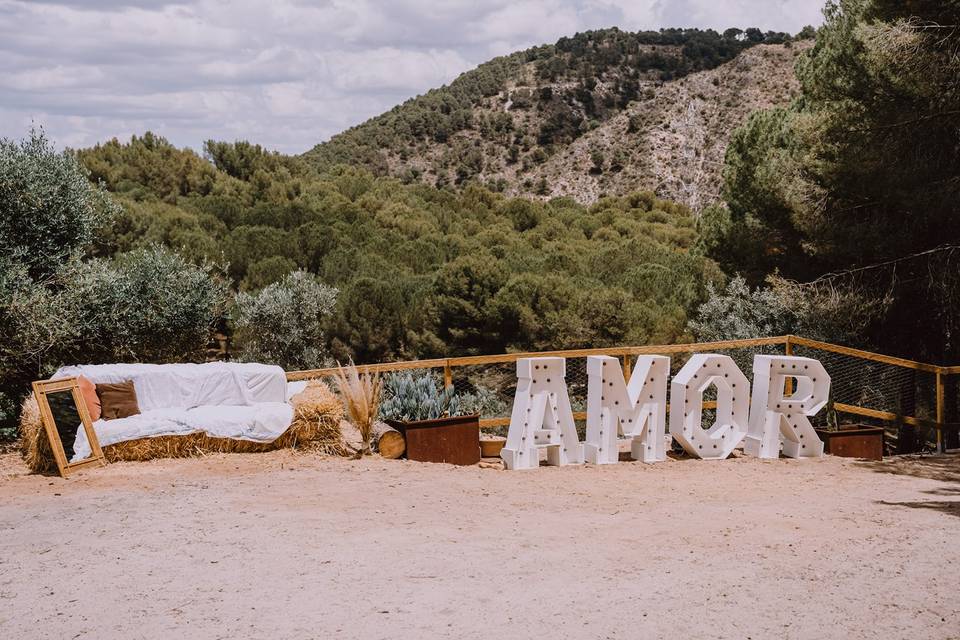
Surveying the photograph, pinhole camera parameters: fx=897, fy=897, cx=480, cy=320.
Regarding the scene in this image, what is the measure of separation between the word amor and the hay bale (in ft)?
5.86

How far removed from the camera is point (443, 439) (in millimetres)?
8969

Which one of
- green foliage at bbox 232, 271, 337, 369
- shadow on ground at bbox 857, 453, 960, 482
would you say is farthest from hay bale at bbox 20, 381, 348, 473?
green foliage at bbox 232, 271, 337, 369

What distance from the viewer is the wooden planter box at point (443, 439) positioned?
29.1ft

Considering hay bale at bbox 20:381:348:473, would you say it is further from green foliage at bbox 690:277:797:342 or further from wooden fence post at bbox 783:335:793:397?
green foliage at bbox 690:277:797:342

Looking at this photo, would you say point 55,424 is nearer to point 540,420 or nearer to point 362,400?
point 362,400

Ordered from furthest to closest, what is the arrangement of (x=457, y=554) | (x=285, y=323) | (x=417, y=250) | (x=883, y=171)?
(x=417, y=250)
(x=285, y=323)
(x=883, y=171)
(x=457, y=554)

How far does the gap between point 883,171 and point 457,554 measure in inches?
351

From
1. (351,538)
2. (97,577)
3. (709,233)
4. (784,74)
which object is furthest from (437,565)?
(784,74)

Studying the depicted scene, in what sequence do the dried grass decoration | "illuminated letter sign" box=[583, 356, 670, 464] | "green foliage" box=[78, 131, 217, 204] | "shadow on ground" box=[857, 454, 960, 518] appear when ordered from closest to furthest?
"shadow on ground" box=[857, 454, 960, 518], the dried grass decoration, "illuminated letter sign" box=[583, 356, 670, 464], "green foliage" box=[78, 131, 217, 204]

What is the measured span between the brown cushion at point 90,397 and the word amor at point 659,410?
3926 mm

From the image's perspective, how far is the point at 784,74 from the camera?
5406 cm

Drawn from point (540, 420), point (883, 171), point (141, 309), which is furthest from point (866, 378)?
point (141, 309)

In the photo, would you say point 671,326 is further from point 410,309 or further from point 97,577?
point 97,577

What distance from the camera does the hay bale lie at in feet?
26.8
